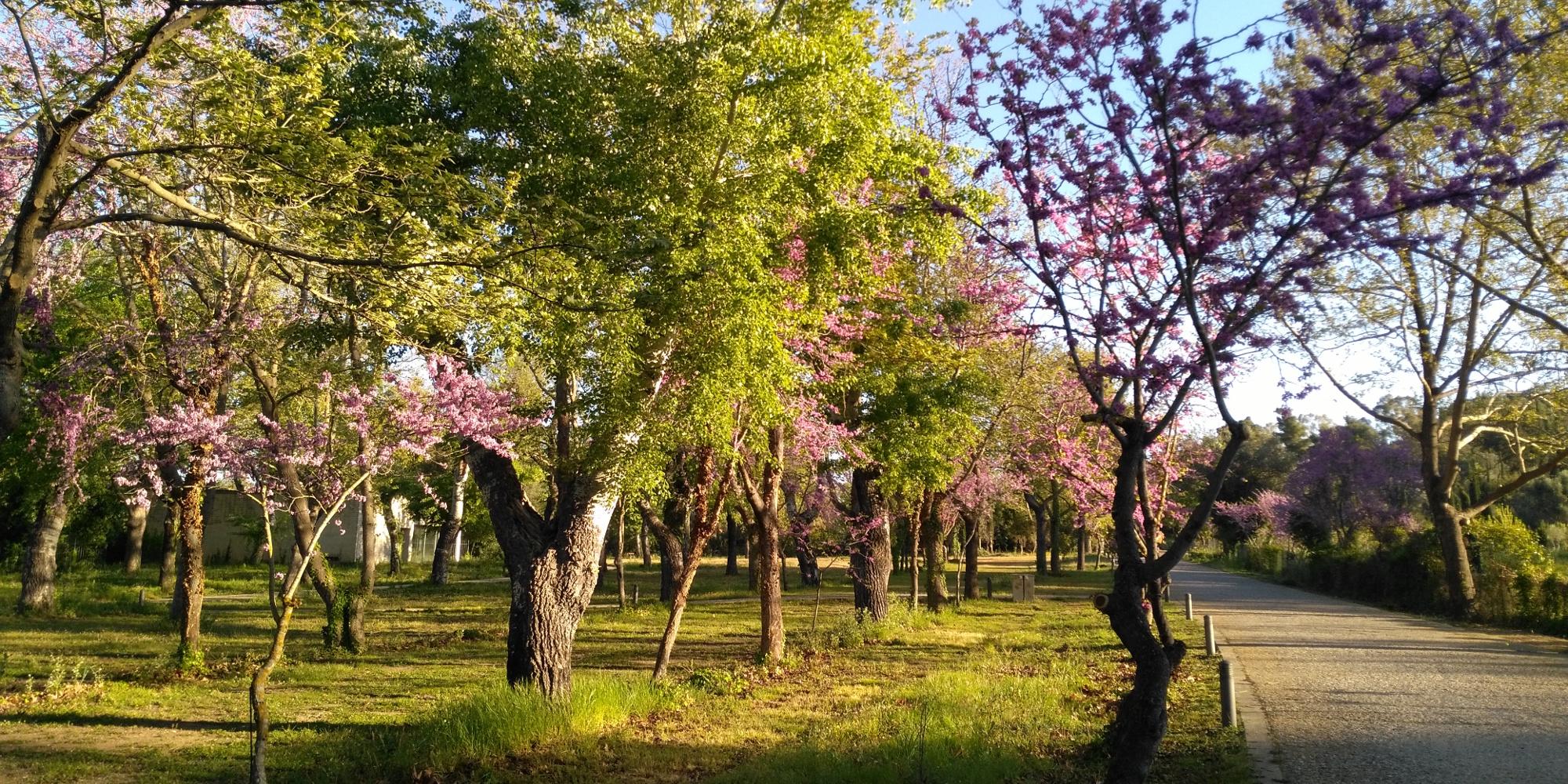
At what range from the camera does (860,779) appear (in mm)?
7090

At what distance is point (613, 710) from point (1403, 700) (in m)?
8.77

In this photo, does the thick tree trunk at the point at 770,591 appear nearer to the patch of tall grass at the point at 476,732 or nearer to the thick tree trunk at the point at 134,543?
the patch of tall grass at the point at 476,732

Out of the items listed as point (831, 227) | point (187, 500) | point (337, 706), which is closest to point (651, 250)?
point (831, 227)

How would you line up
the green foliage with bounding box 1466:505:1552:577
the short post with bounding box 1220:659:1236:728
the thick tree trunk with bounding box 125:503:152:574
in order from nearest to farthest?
1. the short post with bounding box 1220:659:1236:728
2. the green foliage with bounding box 1466:505:1552:577
3. the thick tree trunk with bounding box 125:503:152:574

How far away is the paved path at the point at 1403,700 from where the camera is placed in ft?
24.9

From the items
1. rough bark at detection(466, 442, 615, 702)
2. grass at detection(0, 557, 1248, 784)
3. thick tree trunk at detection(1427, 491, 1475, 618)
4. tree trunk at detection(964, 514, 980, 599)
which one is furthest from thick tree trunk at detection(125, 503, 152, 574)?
thick tree trunk at detection(1427, 491, 1475, 618)

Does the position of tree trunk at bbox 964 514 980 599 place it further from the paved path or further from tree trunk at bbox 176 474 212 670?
tree trunk at bbox 176 474 212 670

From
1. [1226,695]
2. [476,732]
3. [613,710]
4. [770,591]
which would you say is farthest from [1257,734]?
[476,732]

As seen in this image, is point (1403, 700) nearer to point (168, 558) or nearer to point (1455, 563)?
point (1455, 563)

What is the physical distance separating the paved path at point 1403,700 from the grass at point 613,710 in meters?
0.71

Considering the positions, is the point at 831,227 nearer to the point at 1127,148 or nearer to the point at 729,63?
the point at 729,63

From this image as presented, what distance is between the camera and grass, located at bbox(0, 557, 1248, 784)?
790cm

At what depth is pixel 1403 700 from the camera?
10508mm

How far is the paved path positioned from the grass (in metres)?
0.71
